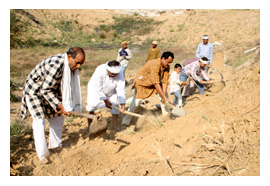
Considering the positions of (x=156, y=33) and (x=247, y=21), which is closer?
(x=247, y=21)

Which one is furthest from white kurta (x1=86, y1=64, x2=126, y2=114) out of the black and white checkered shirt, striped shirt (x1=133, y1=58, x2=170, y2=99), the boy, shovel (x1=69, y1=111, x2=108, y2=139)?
the boy

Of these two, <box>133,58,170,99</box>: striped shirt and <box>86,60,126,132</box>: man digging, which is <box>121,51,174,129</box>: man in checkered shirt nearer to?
<box>133,58,170,99</box>: striped shirt

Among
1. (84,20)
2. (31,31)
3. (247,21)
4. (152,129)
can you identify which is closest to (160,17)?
(84,20)

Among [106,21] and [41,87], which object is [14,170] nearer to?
[41,87]

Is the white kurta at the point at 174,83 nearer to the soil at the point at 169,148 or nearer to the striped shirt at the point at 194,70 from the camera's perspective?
the striped shirt at the point at 194,70

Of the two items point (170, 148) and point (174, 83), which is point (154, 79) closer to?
point (170, 148)

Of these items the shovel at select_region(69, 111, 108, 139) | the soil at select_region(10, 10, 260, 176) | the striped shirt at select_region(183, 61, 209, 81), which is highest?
the striped shirt at select_region(183, 61, 209, 81)

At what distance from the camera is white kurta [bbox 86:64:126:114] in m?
4.21

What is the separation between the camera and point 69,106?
3422 millimetres

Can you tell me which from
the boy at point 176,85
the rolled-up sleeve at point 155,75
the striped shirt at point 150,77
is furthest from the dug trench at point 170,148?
the boy at point 176,85

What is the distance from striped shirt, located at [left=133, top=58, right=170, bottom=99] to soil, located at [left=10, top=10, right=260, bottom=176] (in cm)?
61

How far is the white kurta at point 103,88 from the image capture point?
4211 mm

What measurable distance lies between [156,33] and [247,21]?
10.7 metres

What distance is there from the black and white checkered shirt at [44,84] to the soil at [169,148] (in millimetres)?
872
